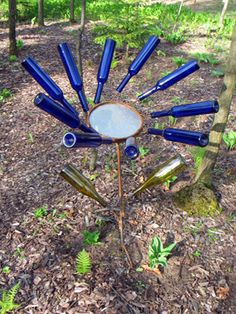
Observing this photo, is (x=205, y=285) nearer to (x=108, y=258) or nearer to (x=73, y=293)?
(x=108, y=258)

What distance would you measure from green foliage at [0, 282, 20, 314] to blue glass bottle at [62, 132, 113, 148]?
1625 millimetres

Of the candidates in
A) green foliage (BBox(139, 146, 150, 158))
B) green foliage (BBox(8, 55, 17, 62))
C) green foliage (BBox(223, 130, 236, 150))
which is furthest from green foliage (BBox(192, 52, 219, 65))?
green foliage (BBox(8, 55, 17, 62))

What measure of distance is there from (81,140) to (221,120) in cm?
202

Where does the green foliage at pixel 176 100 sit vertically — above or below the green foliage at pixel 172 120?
below

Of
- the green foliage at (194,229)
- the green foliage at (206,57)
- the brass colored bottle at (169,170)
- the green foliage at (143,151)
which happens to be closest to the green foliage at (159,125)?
the green foliage at (143,151)

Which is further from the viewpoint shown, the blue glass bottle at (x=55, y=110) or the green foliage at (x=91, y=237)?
the green foliage at (x=91, y=237)

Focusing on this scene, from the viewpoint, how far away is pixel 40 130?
573 cm

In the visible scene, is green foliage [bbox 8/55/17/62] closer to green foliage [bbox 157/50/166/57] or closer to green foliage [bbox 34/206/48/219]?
green foliage [bbox 157/50/166/57]

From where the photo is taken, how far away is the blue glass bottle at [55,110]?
2.04 m

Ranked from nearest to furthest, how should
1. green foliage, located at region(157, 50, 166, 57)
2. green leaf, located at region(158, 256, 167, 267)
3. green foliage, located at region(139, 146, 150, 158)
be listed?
green leaf, located at region(158, 256, 167, 267) → green foliage, located at region(139, 146, 150, 158) → green foliage, located at region(157, 50, 166, 57)

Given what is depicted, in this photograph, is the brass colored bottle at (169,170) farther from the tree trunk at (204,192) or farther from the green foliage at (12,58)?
the green foliage at (12,58)

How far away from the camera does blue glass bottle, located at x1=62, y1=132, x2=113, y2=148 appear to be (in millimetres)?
2061

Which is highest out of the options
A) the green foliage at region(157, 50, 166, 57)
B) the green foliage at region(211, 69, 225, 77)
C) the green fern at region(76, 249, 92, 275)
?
the green fern at region(76, 249, 92, 275)

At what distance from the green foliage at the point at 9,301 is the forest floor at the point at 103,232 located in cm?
8
